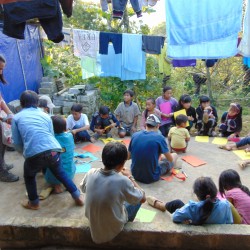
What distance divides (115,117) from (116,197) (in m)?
3.60

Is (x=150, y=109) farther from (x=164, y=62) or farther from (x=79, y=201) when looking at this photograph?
(x=79, y=201)

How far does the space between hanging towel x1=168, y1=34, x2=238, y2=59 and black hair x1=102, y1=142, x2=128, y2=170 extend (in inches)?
96.5

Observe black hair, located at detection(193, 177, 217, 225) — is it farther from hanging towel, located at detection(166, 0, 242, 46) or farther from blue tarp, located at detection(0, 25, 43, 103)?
blue tarp, located at detection(0, 25, 43, 103)

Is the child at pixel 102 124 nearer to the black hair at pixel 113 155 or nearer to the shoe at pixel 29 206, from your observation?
the shoe at pixel 29 206

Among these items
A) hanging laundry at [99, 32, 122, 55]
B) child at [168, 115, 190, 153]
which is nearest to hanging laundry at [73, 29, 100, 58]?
hanging laundry at [99, 32, 122, 55]

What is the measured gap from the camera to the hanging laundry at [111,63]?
6.07 metres

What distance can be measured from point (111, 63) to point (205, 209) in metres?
4.61

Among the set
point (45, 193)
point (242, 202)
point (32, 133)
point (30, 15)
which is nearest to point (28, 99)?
point (32, 133)

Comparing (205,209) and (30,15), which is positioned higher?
(30,15)

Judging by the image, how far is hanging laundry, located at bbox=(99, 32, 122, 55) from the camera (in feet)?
18.4

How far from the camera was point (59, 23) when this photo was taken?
119 inches

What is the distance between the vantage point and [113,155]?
6.54 ft

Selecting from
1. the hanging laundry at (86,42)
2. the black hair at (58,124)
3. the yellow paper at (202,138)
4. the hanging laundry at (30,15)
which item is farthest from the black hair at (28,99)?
the yellow paper at (202,138)

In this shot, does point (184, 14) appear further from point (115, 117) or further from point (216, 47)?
point (115, 117)
